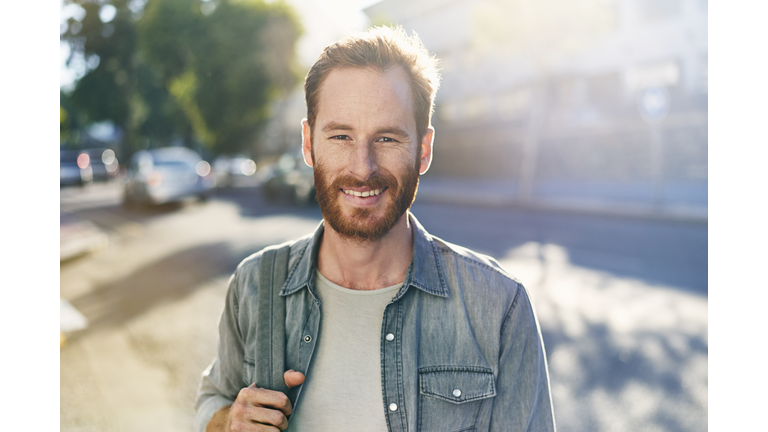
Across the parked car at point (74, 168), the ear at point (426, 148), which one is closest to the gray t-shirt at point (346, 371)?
the ear at point (426, 148)

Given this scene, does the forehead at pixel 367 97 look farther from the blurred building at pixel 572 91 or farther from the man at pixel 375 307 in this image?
the blurred building at pixel 572 91

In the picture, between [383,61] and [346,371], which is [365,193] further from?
[346,371]

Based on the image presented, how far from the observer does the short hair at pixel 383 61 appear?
53.8 inches

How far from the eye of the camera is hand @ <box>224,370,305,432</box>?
1.19 meters

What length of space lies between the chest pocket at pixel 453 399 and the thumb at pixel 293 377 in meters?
0.30

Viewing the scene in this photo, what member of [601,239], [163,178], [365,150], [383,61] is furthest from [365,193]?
[163,178]

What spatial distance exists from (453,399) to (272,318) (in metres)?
0.50
